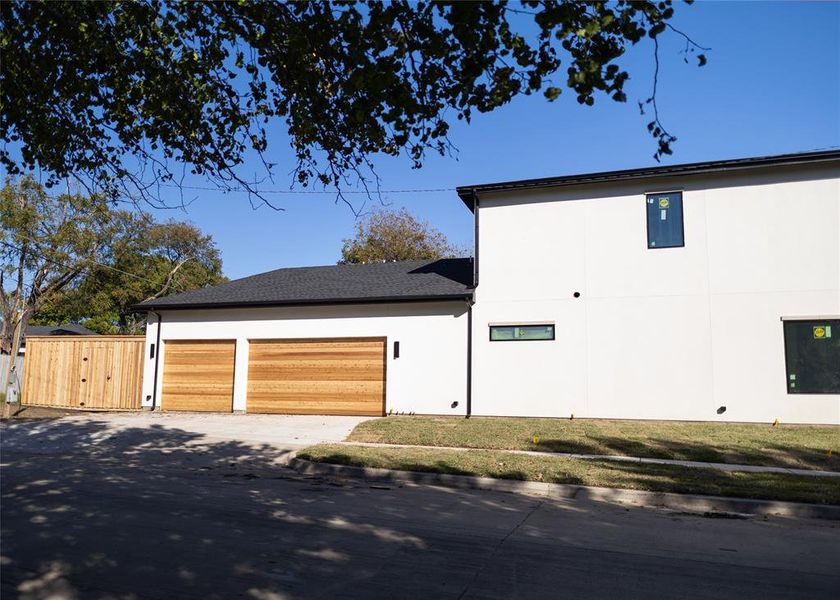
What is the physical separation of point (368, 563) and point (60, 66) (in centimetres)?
619

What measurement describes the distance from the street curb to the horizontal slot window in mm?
7033

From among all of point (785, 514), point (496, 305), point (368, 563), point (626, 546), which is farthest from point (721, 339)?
point (368, 563)

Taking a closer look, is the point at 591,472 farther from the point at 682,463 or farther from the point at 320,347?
the point at 320,347

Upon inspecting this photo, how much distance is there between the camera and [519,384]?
1520 cm

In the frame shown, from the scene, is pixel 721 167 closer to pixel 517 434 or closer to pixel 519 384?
pixel 519 384

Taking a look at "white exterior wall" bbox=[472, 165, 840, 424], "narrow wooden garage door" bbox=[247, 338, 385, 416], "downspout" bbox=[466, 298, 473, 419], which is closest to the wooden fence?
"narrow wooden garage door" bbox=[247, 338, 385, 416]

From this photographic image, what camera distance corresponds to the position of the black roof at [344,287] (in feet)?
53.0

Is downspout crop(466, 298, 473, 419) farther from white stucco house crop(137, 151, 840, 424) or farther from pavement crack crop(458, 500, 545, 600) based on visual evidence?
pavement crack crop(458, 500, 545, 600)

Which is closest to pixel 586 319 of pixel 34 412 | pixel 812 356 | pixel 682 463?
pixel 812 356

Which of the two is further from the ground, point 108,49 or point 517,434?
point 108,49

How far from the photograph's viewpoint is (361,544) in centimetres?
542

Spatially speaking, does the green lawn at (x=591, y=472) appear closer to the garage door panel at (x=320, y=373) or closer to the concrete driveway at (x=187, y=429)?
the concrete driveway at (x=187, y=429)

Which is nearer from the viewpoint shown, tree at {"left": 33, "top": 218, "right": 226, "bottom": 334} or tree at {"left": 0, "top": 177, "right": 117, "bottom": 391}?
tree at {"left": 0, "top": 177, "right": 117, "bottom": 391}

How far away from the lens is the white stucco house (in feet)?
45.2
